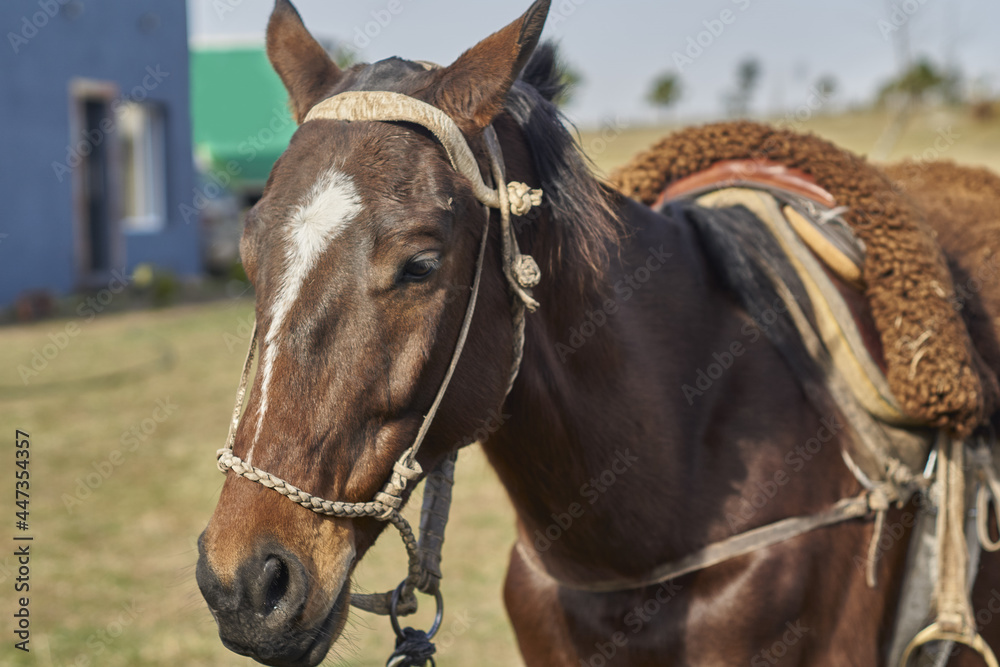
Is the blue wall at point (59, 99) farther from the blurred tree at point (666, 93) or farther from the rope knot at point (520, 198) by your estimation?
the blurred tree at point (666, 93)

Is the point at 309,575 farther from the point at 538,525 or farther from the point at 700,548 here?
the point at 700,548

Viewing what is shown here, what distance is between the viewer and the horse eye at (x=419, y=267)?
138 centimetres

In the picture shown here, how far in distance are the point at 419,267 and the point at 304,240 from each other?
19 centimetres

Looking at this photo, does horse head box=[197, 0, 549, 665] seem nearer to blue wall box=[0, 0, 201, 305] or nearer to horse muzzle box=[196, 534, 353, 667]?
horse muzzle box=[196, 534, 353, 667]

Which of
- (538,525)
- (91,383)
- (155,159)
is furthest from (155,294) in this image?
→ (538,525)

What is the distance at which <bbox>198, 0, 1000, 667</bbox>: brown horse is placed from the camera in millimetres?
1326

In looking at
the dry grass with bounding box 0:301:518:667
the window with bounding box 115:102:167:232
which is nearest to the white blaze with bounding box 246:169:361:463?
the dry grass with bounding box 0:301:518:667

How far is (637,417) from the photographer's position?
1.84 m
